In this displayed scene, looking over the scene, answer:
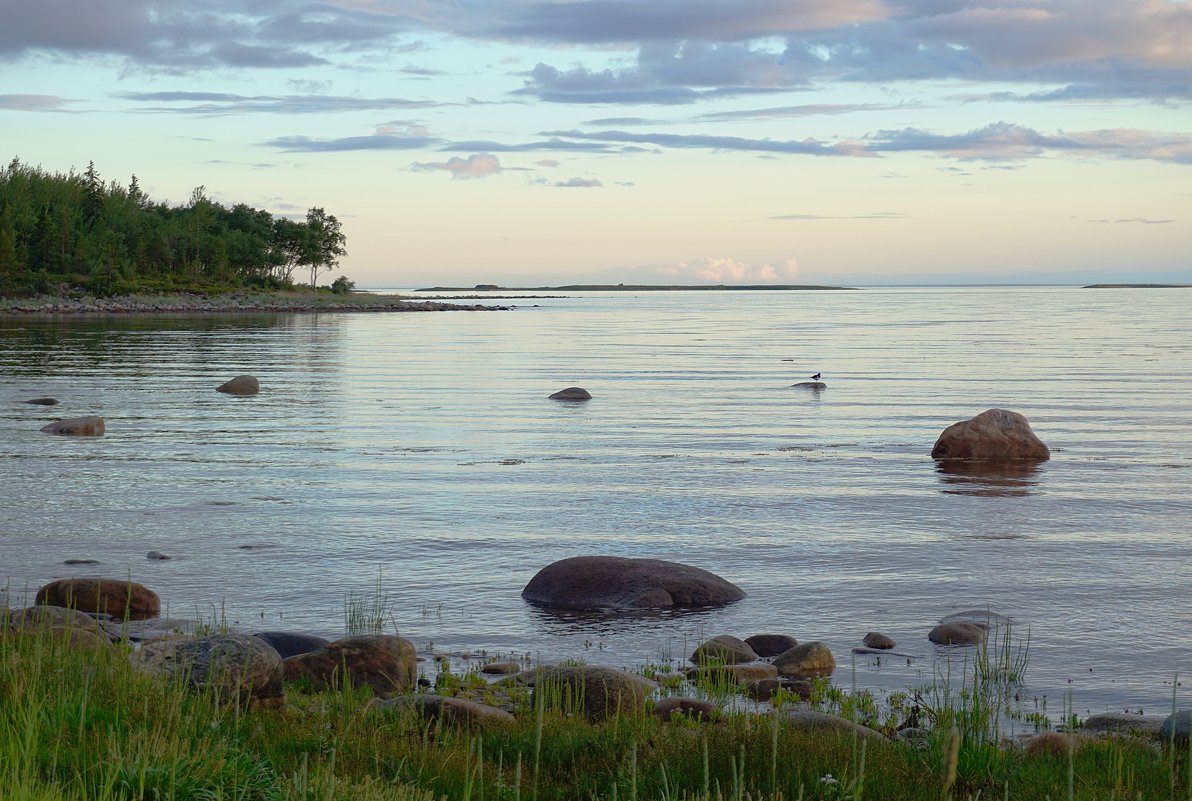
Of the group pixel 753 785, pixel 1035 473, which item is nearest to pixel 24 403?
pixel 1035 473

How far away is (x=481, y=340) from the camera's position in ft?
239

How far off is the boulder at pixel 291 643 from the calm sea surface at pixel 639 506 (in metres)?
1.14

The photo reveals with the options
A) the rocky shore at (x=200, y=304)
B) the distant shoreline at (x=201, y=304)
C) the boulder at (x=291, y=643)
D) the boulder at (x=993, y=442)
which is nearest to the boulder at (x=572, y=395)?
the boulder at (x=993, y=442)

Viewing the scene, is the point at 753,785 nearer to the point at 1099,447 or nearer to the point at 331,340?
the point at 1099,447

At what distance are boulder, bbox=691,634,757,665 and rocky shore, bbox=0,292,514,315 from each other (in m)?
98.0

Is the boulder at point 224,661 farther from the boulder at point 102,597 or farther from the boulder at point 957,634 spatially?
the boulder at point 957,634

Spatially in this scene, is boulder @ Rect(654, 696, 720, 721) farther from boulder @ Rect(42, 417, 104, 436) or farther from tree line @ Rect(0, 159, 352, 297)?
tree line @ Rect(0, 159, 352, 297)

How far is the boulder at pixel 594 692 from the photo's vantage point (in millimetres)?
8953

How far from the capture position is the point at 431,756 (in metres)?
7.03

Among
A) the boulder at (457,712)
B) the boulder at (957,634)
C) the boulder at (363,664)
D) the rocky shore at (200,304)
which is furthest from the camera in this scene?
the rocky shore at (200,304)

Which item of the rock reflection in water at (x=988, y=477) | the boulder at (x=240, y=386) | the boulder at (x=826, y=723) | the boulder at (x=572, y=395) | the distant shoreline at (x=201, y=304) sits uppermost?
the distant shoreline at (x=201, y=304)

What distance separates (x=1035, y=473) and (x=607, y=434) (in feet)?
33.1

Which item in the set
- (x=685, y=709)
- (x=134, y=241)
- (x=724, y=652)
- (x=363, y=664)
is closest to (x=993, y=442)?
(x=724, y=652)

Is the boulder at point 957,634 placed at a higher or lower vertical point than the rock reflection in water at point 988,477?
lower
